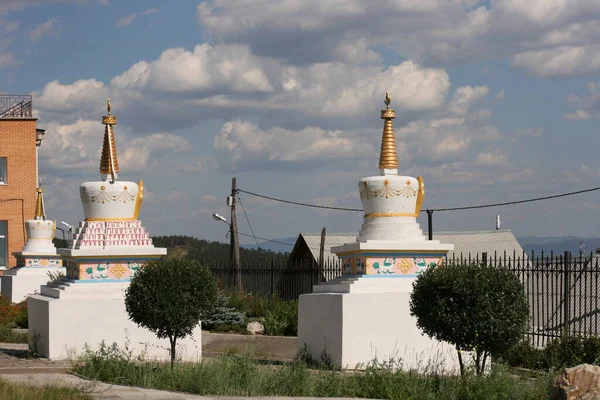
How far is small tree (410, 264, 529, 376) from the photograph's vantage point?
14297 mm

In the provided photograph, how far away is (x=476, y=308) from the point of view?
14.3m

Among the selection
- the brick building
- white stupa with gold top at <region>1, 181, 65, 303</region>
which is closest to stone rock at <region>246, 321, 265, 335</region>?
white stupa with gold top at <region>1, 181, 65, 303</region>

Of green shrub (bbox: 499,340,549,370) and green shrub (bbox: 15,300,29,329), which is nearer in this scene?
green shrub (bbox: 499,340,549,370)

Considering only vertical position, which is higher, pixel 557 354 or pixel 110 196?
pixel 110 196

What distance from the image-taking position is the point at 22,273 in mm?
38000

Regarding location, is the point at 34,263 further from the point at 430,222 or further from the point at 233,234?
the point at 430,222

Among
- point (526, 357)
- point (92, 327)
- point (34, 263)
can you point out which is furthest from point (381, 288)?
point (34, 263)

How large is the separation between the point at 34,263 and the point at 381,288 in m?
22.9

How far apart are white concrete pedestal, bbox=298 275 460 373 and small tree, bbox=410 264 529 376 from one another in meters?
3.49

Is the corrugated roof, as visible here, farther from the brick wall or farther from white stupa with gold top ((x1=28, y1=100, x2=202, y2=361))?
white stupa with gold top ((x1=28, y1=100, x2=202, y2=361))

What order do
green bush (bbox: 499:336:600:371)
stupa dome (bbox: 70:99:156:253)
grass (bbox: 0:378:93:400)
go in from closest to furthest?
grass (bbox: 0:378:93:400), green bush (bbox: 499:336:600:371), stupa dome (bbox: 70:99:156:253)

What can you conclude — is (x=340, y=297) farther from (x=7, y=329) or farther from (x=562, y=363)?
(x=7, y=329)

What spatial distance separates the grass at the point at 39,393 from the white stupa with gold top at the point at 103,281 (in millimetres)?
6360

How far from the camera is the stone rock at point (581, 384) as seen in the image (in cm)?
1180
